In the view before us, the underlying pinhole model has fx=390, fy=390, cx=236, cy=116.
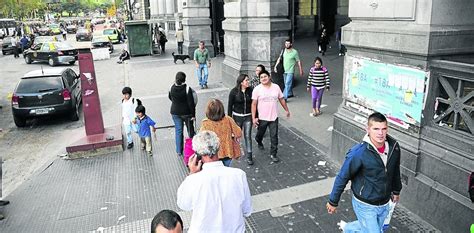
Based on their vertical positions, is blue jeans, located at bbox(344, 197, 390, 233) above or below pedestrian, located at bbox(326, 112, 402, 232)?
below

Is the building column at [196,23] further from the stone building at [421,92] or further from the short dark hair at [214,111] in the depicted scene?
the short dark hair at [214,111]

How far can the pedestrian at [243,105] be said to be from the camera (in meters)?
6.96

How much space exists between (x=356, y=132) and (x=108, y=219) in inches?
162

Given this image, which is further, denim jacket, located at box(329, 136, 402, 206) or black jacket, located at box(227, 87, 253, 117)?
black jacket, located at box(227, 87, 253, 117)

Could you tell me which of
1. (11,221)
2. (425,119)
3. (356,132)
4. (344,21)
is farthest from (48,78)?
(344,21)

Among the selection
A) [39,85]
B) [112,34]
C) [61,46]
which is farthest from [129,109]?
[112,34]

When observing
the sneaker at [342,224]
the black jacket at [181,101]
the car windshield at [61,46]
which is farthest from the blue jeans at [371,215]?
the car windshield at [61,46]

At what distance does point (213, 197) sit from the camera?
3178mm

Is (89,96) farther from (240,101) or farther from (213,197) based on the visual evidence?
(213,197)

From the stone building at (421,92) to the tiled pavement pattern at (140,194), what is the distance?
0.52 m

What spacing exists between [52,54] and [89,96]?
1921 centimetres

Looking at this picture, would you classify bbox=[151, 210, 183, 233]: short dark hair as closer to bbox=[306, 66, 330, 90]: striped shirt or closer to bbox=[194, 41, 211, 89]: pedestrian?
bbox=[306, 66, 330, 90]: striped shirt

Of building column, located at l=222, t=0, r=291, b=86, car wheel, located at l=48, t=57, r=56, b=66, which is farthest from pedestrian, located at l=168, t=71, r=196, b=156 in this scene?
car wheel, located at l=48, t=57, r=56, b=66

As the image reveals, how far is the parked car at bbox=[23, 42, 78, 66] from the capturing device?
25469mm
